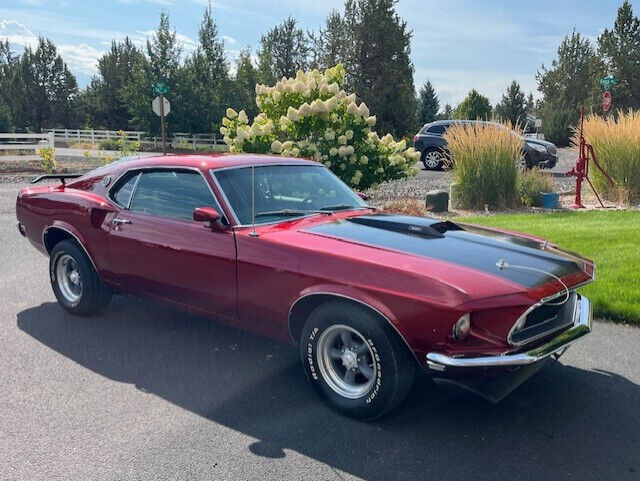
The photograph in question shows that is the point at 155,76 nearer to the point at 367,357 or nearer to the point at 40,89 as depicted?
the point at 40,89

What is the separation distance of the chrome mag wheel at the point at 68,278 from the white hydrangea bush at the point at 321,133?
493 centimetres

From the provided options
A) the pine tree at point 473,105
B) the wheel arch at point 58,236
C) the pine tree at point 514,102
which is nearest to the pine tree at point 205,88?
the pine tree at point 473,105

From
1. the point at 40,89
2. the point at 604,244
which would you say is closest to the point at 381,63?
the point at 604,244

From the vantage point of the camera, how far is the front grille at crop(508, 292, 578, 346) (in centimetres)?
325

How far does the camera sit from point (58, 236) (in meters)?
5.62

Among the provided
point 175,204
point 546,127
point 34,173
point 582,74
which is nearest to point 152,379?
point 175,204

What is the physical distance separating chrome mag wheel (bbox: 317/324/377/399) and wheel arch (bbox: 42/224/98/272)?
2485 mm

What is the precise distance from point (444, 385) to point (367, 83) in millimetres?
33155

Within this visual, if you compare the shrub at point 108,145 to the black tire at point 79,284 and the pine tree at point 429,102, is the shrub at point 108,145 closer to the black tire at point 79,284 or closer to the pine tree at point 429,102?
the black tire at point 79,284

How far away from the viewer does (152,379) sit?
4.11 metres

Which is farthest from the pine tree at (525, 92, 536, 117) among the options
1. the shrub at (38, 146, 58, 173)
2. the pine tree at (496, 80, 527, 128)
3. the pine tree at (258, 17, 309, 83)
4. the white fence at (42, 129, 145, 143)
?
the shrub at (38, 146, 58, 173)

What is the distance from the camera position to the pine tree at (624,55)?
42.6 meters

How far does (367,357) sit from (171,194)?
2.08m

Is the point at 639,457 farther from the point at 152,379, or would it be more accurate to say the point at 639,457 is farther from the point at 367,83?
the point at 367,83
